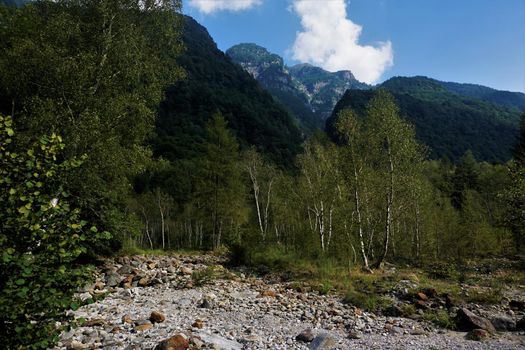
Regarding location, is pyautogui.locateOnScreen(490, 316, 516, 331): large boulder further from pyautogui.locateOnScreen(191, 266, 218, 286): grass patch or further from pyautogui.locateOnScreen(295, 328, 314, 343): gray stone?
pyautogui.locateOnScreen(191, 266, 218, 286): grass patch

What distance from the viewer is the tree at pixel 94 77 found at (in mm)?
13266

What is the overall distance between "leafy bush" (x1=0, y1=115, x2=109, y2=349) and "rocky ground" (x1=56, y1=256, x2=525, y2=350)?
11.5 feet

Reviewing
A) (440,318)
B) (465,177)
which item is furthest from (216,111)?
(440,318)

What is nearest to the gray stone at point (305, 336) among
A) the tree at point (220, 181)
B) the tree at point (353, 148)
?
the tree at point (353, 148)

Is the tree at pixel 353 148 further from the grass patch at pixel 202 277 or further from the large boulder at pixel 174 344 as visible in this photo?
the large boulder at pixel 174 344

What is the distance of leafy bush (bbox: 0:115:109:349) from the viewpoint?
4.17 m

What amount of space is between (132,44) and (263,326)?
504 inches

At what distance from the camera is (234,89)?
161750mm

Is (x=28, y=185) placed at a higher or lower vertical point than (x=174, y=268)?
higher

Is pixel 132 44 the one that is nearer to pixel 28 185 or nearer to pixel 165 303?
pixel 165 303

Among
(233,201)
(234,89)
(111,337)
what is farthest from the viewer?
(234,89)

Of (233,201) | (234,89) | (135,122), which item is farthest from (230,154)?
(234,89)

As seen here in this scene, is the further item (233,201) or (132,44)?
(233,201)

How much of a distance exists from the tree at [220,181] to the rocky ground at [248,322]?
17.8m
